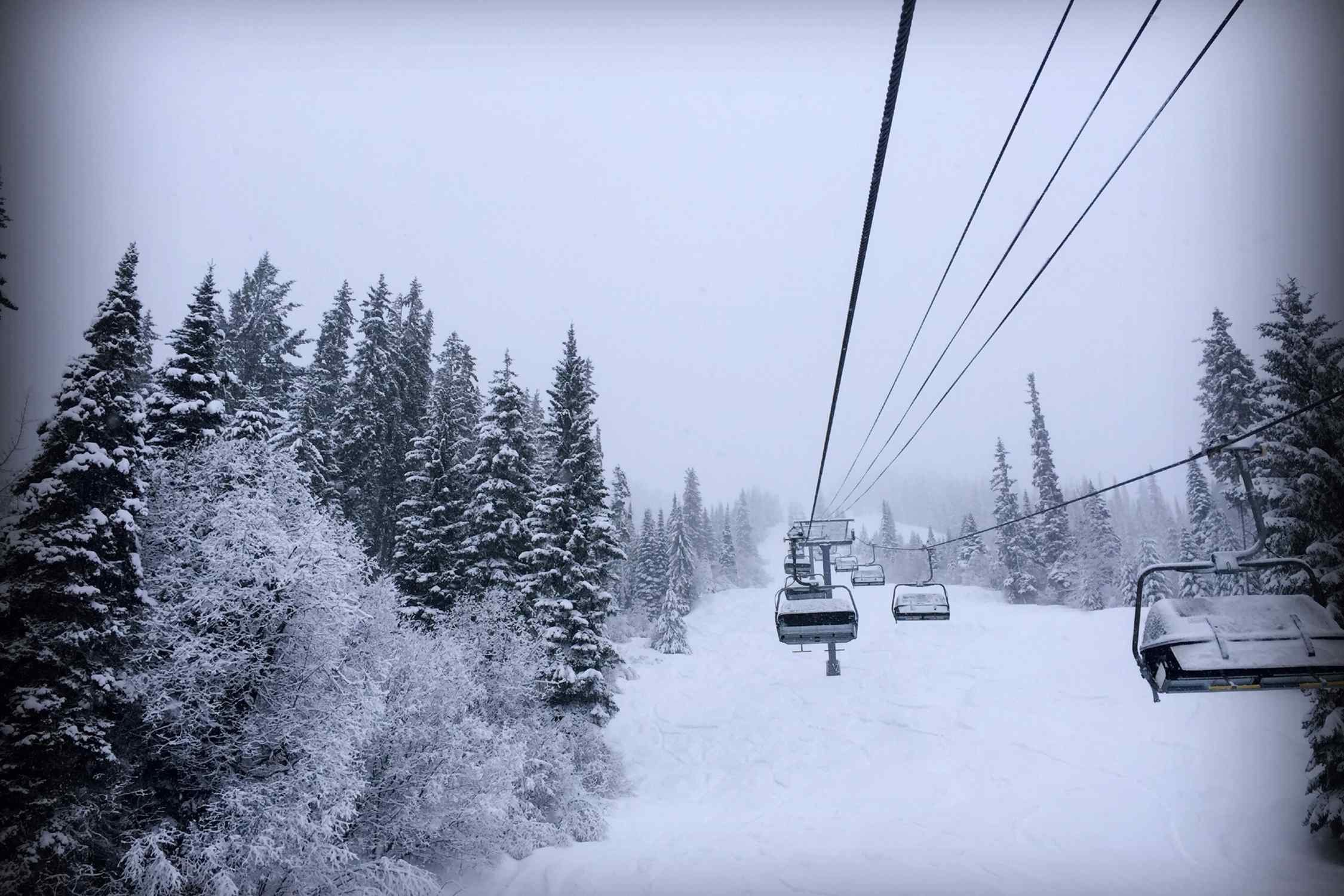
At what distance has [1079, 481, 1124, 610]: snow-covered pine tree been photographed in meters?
57.6

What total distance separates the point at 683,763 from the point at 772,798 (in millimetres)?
6708

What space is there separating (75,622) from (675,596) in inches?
1983

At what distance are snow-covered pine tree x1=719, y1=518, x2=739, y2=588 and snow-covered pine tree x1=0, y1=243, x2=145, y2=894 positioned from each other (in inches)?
3427

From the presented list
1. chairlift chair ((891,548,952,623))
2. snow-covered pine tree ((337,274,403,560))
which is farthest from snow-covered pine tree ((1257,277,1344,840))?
snow-covered pine tree ((337,274,403,560))

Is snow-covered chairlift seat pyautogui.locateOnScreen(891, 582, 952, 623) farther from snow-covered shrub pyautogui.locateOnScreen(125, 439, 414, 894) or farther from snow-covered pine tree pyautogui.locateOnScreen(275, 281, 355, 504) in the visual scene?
snow-covered pine tree pyautogui.locateOnScreen(275, 281, 355, 504)

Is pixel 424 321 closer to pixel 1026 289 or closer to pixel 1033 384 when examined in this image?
pixel 1026 289

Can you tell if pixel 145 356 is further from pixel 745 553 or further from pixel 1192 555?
pixel 745 553

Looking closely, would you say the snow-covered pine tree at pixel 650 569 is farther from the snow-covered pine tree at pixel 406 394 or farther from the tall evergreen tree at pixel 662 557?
the snow-covered pine tree at pixel 406 394

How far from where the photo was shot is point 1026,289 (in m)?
9.14

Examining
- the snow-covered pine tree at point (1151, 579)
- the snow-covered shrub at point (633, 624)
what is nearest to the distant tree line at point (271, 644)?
the snow-covered shrub at point (633, 624)

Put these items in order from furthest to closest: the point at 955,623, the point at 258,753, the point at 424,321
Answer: the point at 955,623 → the point at 424,321 → the point at 258,753

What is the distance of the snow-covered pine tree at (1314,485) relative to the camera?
1855cm

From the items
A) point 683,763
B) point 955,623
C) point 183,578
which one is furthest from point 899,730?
point 183,578

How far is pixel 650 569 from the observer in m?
72.6
